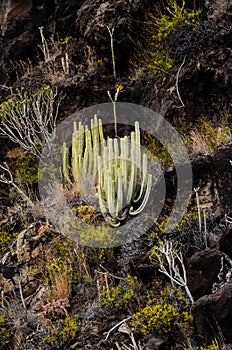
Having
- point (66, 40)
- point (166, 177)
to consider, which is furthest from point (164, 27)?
point (166, 177)

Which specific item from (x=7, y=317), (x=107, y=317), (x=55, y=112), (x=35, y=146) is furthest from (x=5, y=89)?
(x=107, y=317)

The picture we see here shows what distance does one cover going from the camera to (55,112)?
426 inches

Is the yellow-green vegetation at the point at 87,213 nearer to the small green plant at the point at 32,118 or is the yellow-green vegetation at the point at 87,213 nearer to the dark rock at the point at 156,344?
the small green plant at the point at 32,118

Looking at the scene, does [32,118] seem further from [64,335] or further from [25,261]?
[64,335]

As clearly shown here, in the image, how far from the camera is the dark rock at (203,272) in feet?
21.3

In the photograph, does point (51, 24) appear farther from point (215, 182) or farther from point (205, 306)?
point (205, 306)

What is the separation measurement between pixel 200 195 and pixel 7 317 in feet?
9.82

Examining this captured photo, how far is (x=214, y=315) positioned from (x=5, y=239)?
14.0 feet

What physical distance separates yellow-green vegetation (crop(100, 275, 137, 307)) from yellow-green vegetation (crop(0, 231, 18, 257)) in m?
2.23

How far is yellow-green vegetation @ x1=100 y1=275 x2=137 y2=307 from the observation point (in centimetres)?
715

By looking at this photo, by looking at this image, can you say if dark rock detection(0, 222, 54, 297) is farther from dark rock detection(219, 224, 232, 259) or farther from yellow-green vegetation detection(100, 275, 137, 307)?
dark rock detection(219, 224, 232, 259)

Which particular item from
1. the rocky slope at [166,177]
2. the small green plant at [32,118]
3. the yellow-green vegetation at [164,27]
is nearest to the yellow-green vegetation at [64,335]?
the rocky slope at [166,177]

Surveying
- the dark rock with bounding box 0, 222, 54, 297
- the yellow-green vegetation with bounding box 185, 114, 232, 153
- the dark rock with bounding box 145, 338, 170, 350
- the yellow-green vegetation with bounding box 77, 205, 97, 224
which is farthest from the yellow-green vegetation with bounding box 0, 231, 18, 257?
the dark rock with bounding box 145, 338, 170, 350

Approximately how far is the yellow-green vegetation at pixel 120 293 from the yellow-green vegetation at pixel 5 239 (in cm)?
223
